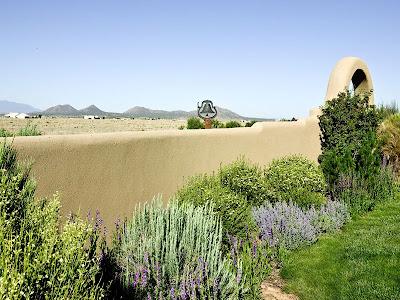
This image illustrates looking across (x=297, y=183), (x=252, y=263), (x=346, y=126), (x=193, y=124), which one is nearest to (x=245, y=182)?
(x=297, y=183)

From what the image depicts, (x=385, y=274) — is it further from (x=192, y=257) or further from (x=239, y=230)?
(x=192, y=257)

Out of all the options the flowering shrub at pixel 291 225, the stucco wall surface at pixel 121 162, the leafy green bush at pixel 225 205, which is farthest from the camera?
the flowering shrub at pixel 291 225

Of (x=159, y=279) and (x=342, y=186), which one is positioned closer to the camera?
(x=159, y=279)

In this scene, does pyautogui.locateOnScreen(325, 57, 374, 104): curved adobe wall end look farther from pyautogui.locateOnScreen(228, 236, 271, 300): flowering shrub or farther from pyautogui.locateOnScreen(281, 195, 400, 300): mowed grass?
pyautogui.locateOnScreen(228, 236, 271, 300): flowering shrub

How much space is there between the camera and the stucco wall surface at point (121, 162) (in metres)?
5.39

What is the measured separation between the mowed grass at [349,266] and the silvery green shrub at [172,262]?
1.32 m

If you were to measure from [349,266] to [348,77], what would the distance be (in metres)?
10.3

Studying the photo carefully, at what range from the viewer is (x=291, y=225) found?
7141 mm

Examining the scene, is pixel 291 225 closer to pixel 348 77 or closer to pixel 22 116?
pixel 348 77

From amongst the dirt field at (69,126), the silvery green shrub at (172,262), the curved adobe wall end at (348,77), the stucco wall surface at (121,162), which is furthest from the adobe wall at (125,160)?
the dirt field at (69,126)

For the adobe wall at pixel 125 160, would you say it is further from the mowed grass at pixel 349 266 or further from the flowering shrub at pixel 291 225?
the mowed grass at pixel 349 266

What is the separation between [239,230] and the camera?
6594 mm

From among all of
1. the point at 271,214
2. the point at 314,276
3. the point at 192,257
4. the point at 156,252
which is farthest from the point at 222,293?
the point at 271,214

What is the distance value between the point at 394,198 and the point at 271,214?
5.13 meters
